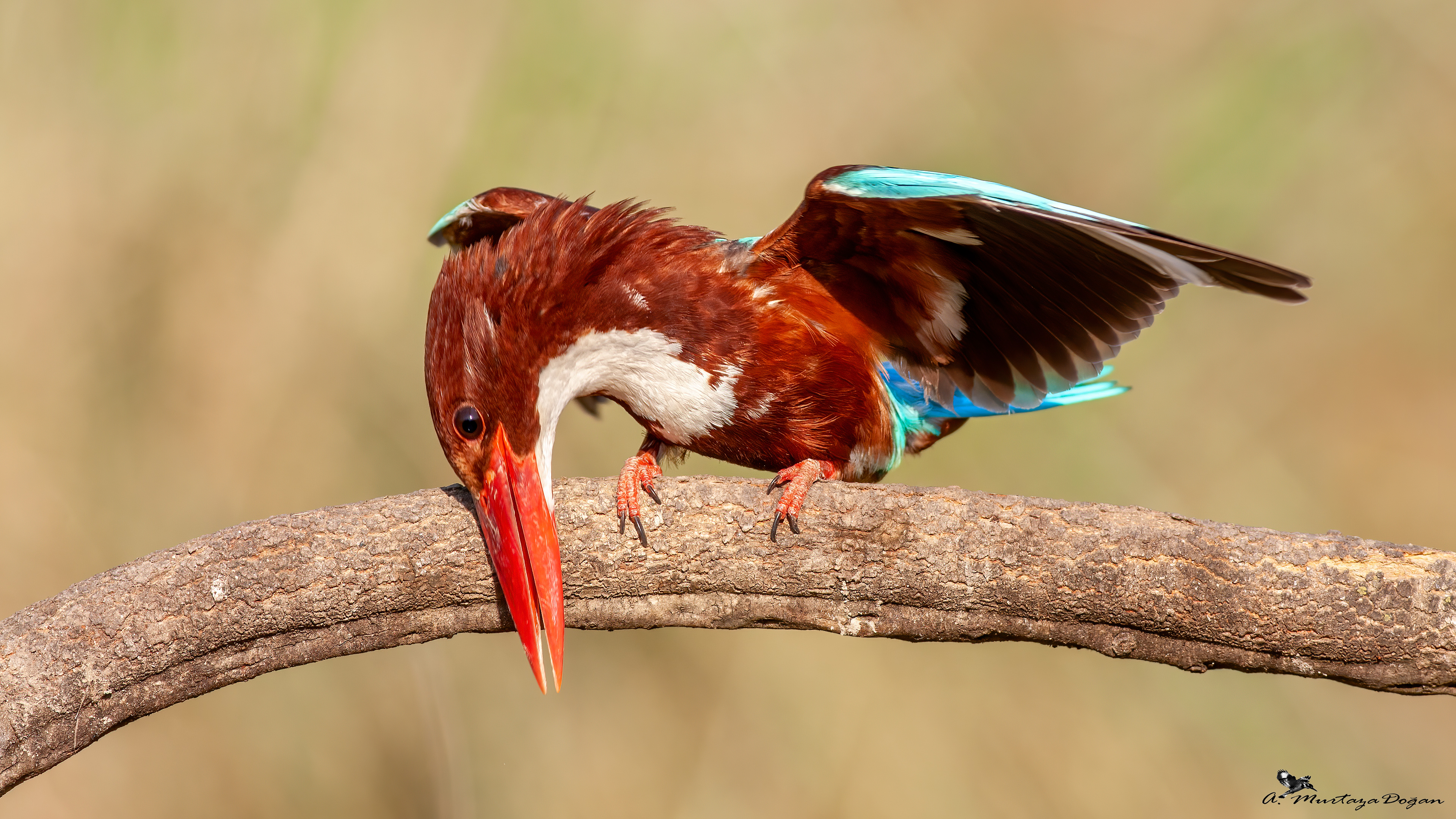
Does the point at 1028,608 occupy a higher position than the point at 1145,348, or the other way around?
the point at 1145,348

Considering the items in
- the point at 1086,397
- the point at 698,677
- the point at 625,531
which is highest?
the point at 1086,397

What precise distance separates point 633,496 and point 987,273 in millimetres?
794

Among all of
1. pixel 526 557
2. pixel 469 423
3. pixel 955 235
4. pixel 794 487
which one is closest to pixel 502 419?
pixel 469 423

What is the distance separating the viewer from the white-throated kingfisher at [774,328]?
1601mm

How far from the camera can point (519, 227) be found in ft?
5.77

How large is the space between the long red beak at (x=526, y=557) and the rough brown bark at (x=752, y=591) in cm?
7

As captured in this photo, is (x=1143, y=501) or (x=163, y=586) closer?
(x=163, y=586)

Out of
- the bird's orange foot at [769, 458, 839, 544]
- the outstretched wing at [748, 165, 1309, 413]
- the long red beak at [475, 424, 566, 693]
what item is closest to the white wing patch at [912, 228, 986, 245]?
the outstretched wing at [748, 165, 1309, 413]

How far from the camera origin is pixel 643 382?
70.7 inches

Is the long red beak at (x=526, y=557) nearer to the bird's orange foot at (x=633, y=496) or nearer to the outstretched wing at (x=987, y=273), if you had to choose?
the bird's orange foot at (x=633, y=496)

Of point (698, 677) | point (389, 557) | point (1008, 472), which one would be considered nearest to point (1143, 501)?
point (1008, 472)

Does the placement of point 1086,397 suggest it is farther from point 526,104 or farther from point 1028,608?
point 526,104

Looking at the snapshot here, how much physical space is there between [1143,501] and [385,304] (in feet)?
8.41

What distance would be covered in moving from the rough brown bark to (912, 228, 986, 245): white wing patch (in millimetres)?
459
